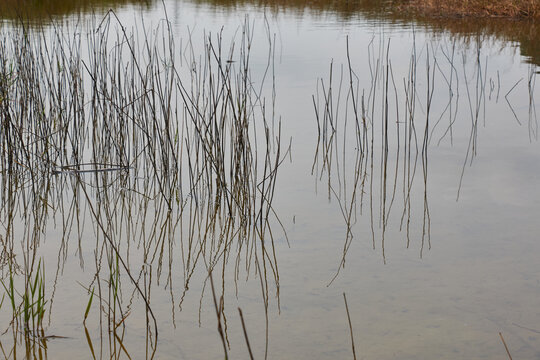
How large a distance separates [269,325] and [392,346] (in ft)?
0.85

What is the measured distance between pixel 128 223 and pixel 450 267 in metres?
0.92

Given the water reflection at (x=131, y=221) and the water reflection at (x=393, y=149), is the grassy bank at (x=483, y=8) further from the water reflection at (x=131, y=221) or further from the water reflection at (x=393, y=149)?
the water reflection at (x=131, y=221)

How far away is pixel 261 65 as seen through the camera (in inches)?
187

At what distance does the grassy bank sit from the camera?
7281mm

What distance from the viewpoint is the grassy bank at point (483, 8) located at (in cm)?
728

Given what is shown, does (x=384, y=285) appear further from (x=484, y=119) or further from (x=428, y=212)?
(x=484, y=119)

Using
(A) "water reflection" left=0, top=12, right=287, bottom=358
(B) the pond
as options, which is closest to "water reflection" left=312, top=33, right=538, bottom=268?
(B) the pond

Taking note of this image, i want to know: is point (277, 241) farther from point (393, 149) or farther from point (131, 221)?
point (393, 149)

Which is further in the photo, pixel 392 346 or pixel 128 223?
A: pixel 128 223

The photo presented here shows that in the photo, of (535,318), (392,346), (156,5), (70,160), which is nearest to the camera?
(392,346)

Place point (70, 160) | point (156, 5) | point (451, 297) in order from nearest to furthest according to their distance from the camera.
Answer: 1. point (451, 297)
2. point (70, 160)
3. point (156, 5)

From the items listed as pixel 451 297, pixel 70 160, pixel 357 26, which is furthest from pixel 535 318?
pixel 357 26

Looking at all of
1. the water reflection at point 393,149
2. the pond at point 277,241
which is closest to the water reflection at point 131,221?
the pond at point 277,241

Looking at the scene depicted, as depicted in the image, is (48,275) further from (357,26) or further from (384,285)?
(357,26)
